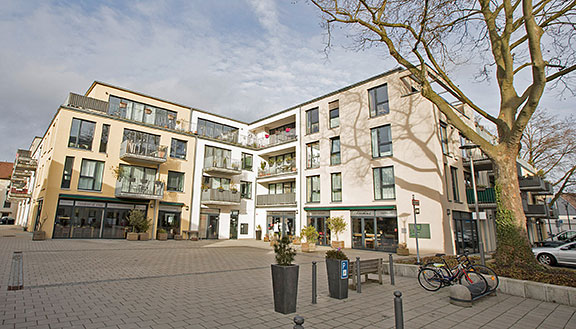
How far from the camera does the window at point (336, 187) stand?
22239 millimetres

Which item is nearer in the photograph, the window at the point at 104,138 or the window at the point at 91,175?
the window at the point at 91,175

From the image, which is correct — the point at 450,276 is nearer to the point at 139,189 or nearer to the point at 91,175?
the point at 139,189

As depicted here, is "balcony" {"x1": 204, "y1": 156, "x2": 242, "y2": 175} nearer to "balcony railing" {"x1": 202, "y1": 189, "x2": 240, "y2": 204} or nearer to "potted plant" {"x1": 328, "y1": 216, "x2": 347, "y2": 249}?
"balcony railing" {"x1": 202, "y1": 189, "x2": 240, "y2": 204}

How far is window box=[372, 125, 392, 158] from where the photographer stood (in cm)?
1989

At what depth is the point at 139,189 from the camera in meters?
21.8

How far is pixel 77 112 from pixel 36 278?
17.1 meters

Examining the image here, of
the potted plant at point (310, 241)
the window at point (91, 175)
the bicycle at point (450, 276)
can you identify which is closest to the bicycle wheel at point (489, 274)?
the bicycle at point (450, 276)

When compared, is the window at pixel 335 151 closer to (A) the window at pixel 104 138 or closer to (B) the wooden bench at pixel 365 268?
(B) the wooden bench at pixel 365 268

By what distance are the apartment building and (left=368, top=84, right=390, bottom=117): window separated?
0.27 ft

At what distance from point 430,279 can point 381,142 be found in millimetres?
13721

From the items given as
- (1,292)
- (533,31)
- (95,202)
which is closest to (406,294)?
(533,31)

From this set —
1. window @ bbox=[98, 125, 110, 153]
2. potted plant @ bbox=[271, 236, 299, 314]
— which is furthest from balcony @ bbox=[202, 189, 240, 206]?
potted plant @ bbox=[271, 236, 299, 314]

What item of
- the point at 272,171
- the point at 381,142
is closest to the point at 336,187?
the point at 381,142

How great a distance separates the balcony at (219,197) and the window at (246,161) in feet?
13.1
